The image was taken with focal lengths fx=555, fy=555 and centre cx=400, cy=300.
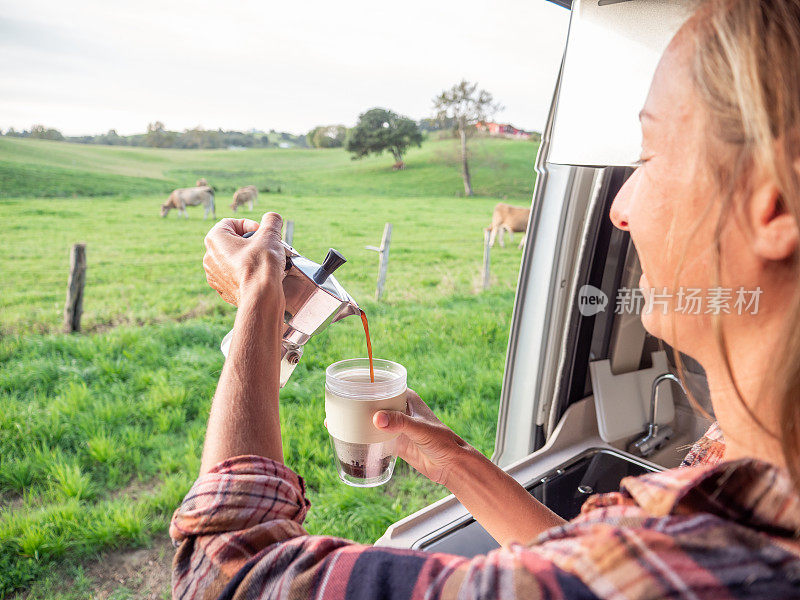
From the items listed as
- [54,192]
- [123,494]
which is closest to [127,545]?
[123,494]

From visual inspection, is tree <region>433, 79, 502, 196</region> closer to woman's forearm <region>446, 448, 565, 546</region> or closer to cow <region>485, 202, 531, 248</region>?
cow <region>485, 202, 531, 248</region>

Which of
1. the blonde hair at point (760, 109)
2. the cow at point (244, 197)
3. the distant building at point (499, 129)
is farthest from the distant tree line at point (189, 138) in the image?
the blonde hair at point (760, 109)

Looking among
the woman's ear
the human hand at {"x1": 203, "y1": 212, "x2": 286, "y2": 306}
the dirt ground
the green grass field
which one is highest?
the woman's ear

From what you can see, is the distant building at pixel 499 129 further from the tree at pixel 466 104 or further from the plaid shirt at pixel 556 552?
the plaid shirt at pixel 556 552

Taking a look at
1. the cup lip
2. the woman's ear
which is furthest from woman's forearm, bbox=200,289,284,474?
the woman's ear

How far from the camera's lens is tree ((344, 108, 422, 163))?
14.1ft

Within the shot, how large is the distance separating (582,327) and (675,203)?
1.37 m

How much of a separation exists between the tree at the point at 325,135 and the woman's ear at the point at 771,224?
11.3 ft

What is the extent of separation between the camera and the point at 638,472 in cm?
171

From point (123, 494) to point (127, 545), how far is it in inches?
9.6

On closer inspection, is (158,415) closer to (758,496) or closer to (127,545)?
(127,545)

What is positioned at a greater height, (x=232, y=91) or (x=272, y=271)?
(x=232, y=91)

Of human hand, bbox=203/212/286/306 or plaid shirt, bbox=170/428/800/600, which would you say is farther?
human hand, bbox=203/212/286/306

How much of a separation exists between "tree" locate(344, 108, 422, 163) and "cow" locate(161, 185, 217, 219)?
115 centimetres
